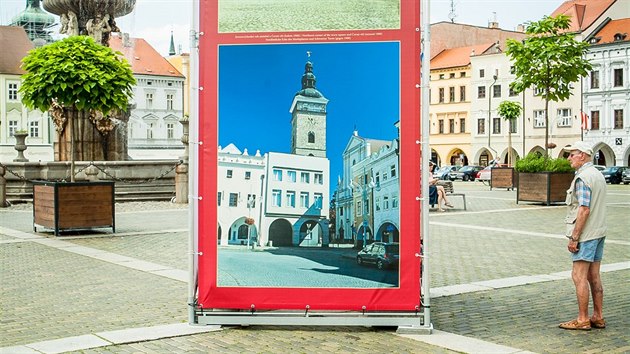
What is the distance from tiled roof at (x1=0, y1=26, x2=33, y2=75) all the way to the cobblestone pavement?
71.0m

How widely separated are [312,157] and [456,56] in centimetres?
7776

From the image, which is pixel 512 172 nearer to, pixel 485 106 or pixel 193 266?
pixel 193 266

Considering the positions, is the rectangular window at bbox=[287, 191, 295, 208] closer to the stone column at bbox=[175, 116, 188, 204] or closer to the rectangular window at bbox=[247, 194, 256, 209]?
the rectangular window at bbox=[247, 194, 256, 209]

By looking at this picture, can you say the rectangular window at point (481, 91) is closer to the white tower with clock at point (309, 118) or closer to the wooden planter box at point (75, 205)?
the wooden planter box at point (75, 205)

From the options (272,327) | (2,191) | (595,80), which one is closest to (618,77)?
(595,80)

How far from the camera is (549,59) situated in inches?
1024

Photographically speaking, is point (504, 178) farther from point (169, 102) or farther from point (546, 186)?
point (169, 102)

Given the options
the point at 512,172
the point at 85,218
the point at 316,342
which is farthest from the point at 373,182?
the point at 512,172

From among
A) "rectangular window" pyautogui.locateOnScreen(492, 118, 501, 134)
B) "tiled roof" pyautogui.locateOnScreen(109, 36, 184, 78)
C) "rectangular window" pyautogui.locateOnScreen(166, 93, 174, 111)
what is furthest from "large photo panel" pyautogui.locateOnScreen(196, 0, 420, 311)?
"rectangular window" pyautogui.locateOnScreen(166, 93, 174, 111)

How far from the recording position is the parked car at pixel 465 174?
6216cm

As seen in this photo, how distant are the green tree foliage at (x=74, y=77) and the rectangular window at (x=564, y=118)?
58.7m

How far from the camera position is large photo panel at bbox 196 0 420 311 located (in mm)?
7109

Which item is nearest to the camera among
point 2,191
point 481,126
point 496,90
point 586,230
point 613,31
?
point 586,230

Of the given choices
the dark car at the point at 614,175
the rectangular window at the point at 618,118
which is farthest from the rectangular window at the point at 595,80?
the dark car at the point at 614,175
